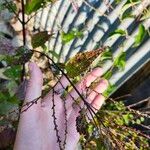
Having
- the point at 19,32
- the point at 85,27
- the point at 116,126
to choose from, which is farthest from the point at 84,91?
the point at 19,32

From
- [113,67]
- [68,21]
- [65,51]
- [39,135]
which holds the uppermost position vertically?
[68,21]

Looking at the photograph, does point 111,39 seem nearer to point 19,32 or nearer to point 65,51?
point 65,51

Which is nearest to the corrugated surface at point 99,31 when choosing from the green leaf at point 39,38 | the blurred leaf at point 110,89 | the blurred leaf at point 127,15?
the blurred leaf at point 110,89

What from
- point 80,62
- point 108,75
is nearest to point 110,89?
point 108,75

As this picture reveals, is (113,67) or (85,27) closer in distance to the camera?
(113,67)

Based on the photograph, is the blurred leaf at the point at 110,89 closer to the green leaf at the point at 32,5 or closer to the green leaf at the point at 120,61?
the green leaf at the point at 120,61

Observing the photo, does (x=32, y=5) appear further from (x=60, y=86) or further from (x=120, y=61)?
(x=120, y=61)

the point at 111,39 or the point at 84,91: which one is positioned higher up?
the point at 111,39

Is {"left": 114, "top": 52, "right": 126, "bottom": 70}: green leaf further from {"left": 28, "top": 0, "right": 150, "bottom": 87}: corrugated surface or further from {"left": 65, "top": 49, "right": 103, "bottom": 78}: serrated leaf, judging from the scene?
{"left": 65, "top": 49, "right": 103, "bottom": 78}: serrated leaf
